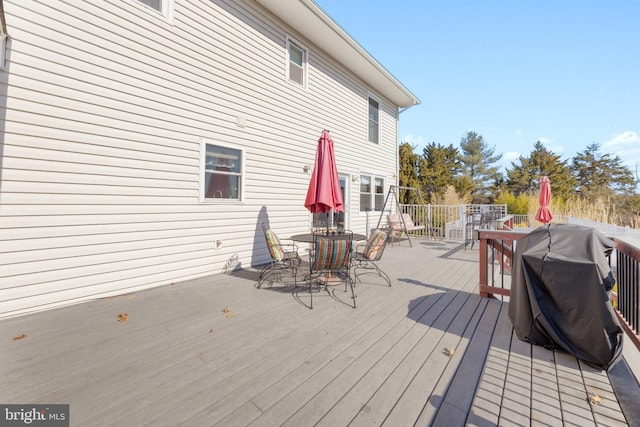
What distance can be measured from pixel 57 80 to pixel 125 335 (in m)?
3.05

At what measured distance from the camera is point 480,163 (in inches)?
1238

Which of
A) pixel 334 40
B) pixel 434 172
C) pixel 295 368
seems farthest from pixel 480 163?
pixel 295 368

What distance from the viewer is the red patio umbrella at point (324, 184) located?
14.2 ft

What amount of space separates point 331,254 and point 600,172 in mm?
42453

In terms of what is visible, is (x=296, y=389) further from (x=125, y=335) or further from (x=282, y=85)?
(x=282, y=85)

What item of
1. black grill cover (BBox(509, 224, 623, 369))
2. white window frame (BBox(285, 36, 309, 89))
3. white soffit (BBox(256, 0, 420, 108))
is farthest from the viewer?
white window frame (BBox(285, 36, 309, 89))

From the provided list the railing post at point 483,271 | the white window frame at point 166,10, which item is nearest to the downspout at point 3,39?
the white window frame at point 166,10

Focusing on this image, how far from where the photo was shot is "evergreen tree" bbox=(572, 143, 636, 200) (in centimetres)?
3077

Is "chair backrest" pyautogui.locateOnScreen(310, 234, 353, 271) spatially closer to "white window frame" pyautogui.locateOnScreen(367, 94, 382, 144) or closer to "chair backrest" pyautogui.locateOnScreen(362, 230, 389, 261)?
"chair backrest" pyautogui.locateOnScreen(362, 230, 389, 261)

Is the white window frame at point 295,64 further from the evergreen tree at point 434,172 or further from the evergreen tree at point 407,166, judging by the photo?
the evergreen tree at point 434,172

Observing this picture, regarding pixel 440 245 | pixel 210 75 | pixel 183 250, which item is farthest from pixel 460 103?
pixel 183 250

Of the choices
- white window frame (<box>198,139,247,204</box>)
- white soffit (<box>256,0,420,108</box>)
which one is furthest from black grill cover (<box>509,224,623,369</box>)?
white soffit (<box>256,0,420,108</box>)

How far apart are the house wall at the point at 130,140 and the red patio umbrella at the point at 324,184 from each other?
1652mm

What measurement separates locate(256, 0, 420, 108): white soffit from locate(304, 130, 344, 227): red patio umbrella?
3189 millimetres
